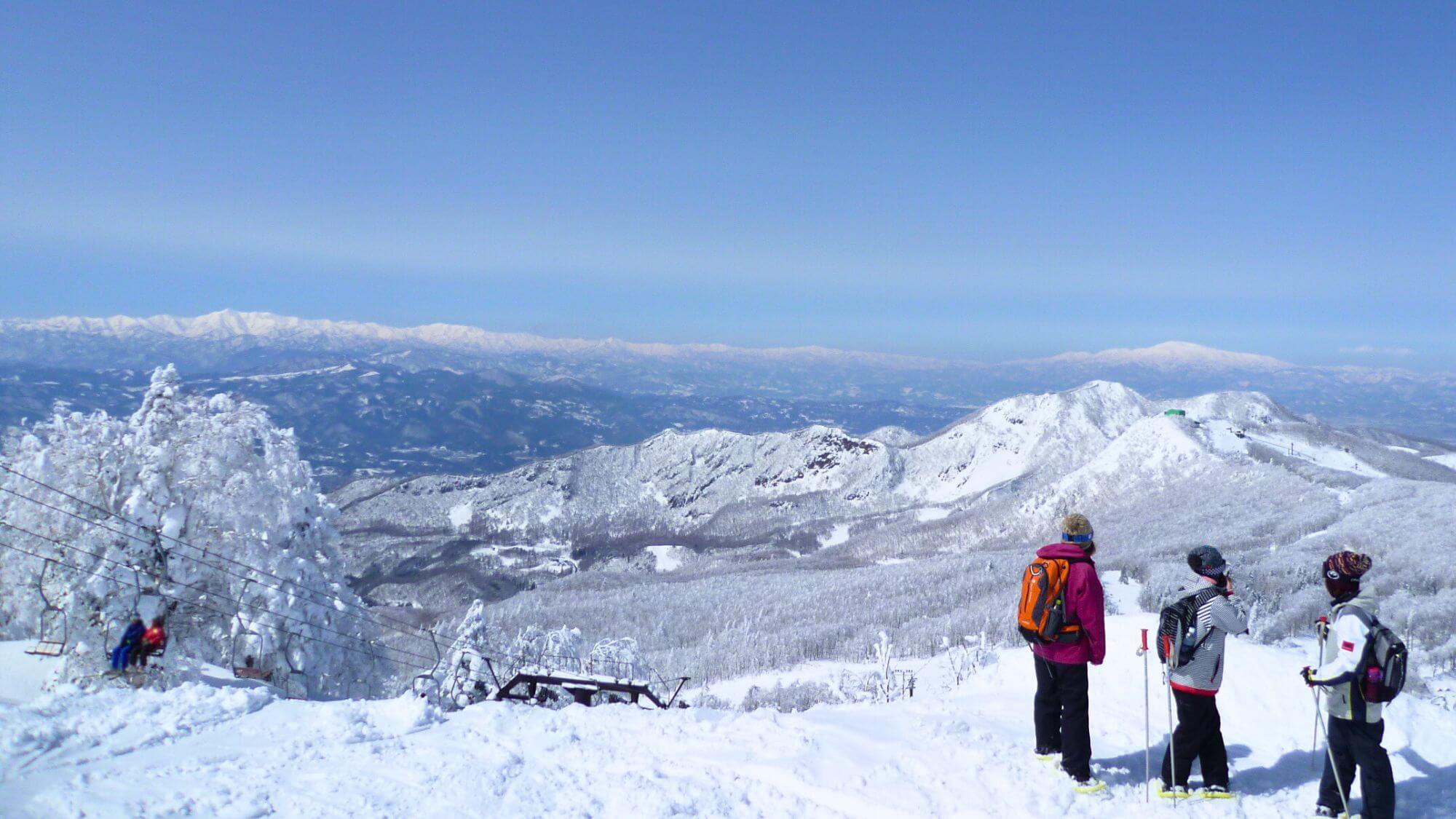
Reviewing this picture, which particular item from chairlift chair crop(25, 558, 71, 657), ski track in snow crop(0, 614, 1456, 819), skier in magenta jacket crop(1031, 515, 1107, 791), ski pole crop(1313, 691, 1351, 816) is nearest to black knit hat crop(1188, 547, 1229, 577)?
skier in magenta jacket crop(1031, 515, 1107, 791)

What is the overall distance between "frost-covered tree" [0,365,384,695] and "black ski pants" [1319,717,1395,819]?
25.5 metres

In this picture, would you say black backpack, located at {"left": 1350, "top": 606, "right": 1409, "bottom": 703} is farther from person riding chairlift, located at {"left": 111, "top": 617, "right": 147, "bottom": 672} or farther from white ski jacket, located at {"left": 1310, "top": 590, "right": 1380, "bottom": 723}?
person riding chairlift, located at {"left": 111, "top": 617, "right": 147, "bottom": 672}

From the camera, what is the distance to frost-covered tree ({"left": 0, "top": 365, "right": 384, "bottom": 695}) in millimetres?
21641

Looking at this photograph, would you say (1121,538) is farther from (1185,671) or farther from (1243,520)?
(1185,671)

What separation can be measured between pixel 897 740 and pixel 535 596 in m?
100

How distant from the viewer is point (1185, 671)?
26.0ft

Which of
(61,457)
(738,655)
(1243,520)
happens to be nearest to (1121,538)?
(1243,520)

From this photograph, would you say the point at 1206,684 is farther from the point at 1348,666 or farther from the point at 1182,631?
→ the point at 1348,666

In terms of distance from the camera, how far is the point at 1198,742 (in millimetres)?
7918

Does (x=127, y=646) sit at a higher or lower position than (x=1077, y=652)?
lower

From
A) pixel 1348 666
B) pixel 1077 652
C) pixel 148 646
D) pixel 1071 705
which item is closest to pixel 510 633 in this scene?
pixel 148 646

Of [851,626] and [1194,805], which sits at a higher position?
[1194,805]

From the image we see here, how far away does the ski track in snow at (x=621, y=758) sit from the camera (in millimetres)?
7754

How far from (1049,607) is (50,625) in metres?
28.5
